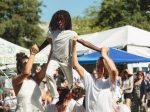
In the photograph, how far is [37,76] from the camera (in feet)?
15.5

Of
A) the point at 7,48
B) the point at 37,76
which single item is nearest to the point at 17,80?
the point at 37,76

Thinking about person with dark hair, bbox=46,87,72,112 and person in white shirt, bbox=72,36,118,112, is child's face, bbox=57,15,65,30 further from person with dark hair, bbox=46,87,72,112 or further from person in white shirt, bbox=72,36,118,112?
person with dark hair, bbox=46,87,72,112

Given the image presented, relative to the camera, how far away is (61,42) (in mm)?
4723

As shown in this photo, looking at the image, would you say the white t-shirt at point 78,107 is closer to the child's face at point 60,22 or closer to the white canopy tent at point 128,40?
the child's face at point 60,22

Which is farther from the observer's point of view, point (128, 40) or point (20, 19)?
point (20, 19)

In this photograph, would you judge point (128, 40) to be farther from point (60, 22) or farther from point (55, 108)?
point (60, 22)

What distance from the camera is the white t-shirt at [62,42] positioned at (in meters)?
4.71

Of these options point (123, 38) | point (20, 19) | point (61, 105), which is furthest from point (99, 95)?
point (20, 19)

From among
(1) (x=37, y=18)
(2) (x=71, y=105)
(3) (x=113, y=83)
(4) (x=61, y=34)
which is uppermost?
(1) (x=37, y=18)

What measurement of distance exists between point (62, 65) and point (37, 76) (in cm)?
36

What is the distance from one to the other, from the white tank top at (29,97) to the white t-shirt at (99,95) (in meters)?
0.58

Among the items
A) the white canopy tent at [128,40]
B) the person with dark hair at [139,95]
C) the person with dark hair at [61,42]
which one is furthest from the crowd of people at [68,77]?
the white canopy tent at [128,40]

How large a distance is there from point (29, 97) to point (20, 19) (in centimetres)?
4203

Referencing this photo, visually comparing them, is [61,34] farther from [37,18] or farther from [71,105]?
[37,18]
